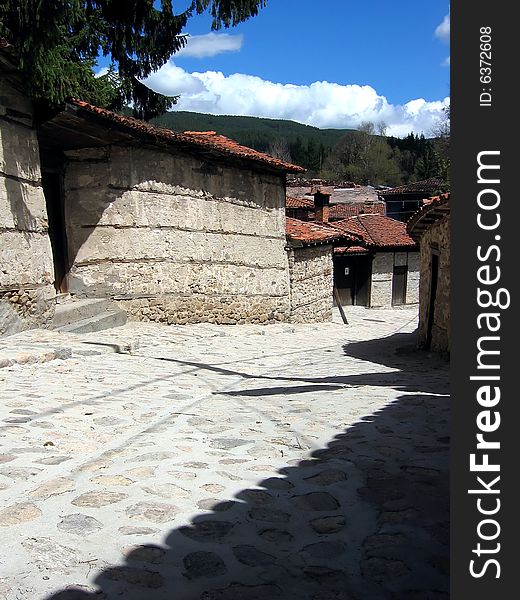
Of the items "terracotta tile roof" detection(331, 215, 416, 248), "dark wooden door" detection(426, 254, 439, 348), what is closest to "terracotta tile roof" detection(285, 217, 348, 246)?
"dark wooden door" detection(426, 254, 439, 348)

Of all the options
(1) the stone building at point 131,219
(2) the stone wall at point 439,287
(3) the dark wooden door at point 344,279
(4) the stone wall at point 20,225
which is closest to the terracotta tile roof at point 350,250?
(3) the dark wooden door at point 344,279

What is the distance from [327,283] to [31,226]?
11.0m

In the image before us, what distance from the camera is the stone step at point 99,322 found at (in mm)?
9164

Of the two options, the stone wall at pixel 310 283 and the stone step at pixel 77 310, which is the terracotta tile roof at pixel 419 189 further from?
Answer: the stone step at pixel 77 310

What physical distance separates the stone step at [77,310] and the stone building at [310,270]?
6.26 m

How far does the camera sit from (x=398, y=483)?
3246 millimetres

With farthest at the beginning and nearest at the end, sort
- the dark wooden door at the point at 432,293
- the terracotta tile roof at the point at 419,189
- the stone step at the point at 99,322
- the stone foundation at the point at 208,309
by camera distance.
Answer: the terracotta tile roof at the point at 419,189, the stone foundation at the point at 208,309, the dark wooden door at the point at 432,293, the stone step at the point at 99,322

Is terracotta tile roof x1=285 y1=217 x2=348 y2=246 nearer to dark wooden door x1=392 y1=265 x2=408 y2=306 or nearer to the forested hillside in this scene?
dark wooden door x1=392 y1=265 x2=408 y2=306

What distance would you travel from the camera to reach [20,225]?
320 inches

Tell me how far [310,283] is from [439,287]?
22.8ft

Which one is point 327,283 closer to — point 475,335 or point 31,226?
point 31,226

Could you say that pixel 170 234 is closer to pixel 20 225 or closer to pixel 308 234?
pixel 20 225

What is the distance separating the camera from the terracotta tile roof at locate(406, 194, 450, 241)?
8.62 meters

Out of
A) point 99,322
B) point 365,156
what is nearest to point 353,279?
point 99,322
